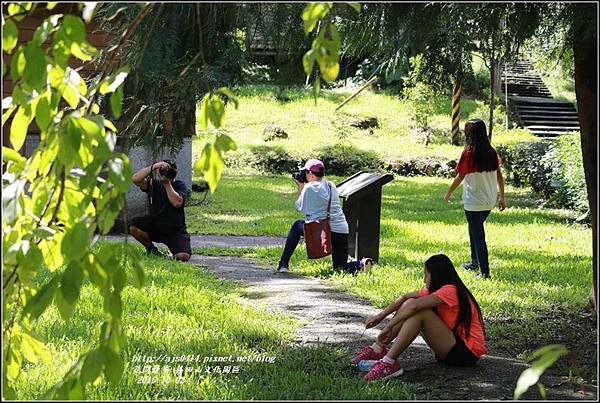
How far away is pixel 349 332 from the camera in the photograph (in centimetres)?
713

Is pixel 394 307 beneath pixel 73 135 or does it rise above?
beneath

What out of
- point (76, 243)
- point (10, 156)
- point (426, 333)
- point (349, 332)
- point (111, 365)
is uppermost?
point (10, 156)

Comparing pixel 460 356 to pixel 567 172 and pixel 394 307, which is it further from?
pixel 567 172

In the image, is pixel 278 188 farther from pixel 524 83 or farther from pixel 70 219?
pixel 70 219

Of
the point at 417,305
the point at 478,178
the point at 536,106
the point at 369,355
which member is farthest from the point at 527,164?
the point at 417,305

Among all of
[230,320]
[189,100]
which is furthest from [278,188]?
[189,100]

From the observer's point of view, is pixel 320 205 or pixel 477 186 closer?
pixel 320 205

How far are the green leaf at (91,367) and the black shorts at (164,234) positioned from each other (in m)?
7.24

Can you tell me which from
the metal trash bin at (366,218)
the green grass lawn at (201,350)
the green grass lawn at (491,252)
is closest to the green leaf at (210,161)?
the green grass lawn at (201,350)

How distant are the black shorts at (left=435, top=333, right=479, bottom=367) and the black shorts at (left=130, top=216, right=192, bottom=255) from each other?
5.19m

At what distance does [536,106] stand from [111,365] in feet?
95.3

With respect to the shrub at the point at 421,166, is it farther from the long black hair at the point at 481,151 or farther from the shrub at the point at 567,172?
the long black hair at the point at 481,151

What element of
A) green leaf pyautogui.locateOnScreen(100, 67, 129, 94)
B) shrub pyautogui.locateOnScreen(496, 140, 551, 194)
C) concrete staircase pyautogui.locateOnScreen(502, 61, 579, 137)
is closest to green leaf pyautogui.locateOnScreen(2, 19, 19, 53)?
green leaf pyautogui.locateOnScreen(100, 67, 129, 94)

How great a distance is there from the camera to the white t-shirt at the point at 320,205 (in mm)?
9602
